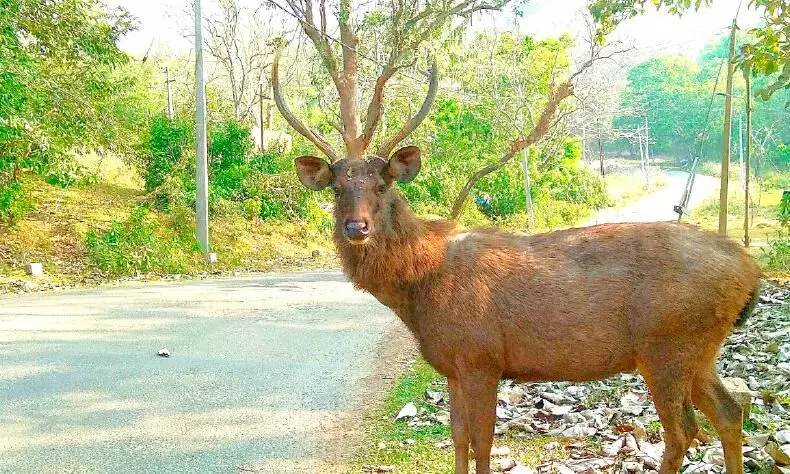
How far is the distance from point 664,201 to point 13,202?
28261 millimetres

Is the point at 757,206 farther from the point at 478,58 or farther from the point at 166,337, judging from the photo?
the point at 166,337

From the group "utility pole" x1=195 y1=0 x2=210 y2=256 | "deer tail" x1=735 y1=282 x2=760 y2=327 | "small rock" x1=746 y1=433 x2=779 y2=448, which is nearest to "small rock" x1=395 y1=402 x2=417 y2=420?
"small rock" x1=746 y1=433 x2=779 y2=448

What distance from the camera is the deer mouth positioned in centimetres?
464

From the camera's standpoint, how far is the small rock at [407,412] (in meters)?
6.72

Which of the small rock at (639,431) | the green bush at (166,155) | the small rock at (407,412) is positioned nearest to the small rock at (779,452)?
the small rock at (639,431)

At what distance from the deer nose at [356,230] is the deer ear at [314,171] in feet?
2.01

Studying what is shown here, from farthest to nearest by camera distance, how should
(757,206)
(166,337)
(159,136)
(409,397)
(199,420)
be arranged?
(757,206) < (159,136) < (166,337) < (409,397) < (199,420)

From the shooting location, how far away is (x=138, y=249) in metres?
18.4

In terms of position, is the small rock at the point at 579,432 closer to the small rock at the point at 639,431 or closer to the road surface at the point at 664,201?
the small rock at the point at 639,431

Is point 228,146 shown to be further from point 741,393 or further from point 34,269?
point 741,393

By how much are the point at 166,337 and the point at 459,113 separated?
22.6 meters

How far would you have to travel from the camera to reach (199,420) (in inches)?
260

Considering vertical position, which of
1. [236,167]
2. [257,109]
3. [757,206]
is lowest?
[757,206]

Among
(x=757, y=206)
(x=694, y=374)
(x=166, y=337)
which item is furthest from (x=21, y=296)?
(x=757, y=206)
